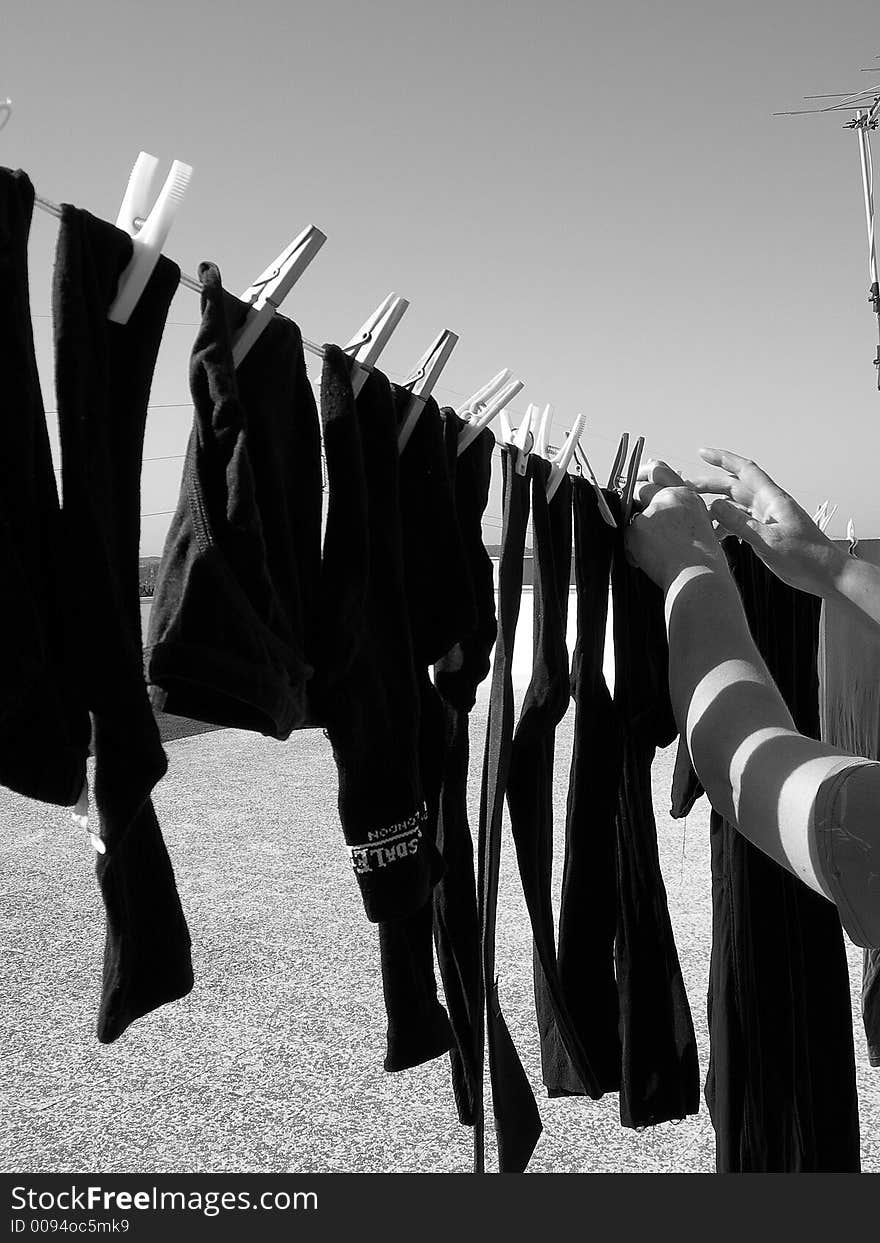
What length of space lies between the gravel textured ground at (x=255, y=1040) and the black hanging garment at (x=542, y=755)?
983 mm

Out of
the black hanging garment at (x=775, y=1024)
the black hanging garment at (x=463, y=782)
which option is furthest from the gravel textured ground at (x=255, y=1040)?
the black hanging garment at (x=463, y=782)

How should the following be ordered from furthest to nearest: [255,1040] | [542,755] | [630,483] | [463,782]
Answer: [255,1040] < [630,483] < [542,755] < [463,782]

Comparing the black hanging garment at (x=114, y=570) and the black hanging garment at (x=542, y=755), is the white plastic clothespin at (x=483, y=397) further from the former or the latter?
the black hanging garment at (x=114, y=570)

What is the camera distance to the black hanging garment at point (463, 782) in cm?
109

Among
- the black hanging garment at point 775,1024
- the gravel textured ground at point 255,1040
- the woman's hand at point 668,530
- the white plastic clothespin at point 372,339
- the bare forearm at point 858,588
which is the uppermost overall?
the white plastic clothespin at point 372,339

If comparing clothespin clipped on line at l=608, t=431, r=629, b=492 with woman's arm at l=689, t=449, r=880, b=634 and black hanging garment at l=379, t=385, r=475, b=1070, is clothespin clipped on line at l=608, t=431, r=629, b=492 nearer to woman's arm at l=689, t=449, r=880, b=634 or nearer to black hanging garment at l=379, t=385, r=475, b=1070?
woman's arm at l=689, t=449, r=880, b=634

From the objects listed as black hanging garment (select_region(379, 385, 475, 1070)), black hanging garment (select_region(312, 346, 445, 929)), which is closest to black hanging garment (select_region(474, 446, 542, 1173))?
black hanging garment (select_region(379, 385, 475, 1070))

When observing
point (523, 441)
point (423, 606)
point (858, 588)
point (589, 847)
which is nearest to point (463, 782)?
point (423, 606)

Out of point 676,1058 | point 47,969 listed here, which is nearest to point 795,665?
point 676,1058

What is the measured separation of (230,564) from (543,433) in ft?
2.42

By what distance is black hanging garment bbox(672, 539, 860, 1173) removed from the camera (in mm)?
1445

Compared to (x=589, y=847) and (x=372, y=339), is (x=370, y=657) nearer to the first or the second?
Result: (x=372, y=339)

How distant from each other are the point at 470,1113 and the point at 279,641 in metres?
0.76

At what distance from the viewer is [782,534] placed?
1.45 m
